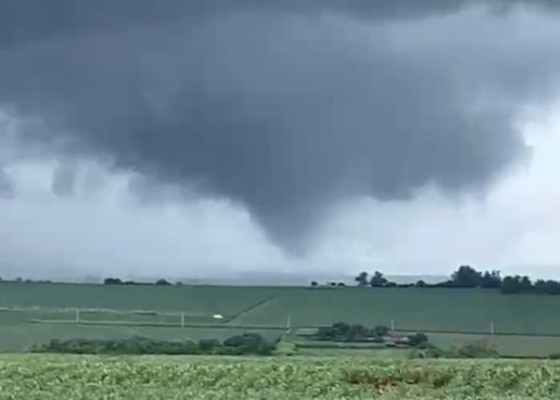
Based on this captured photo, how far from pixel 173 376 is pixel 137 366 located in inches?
28.2

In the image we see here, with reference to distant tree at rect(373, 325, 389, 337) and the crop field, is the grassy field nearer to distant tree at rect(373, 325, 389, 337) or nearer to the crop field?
the crop field

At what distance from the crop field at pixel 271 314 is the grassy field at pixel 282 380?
2782 mm

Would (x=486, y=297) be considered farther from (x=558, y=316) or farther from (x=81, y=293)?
(x=81, y=293)

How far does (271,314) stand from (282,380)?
6.16m

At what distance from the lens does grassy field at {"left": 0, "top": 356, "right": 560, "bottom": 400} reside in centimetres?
1803

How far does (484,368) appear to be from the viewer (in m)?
18.8

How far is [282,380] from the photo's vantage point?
18.5 m

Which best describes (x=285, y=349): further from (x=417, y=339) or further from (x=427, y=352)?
(x=417, y=339)

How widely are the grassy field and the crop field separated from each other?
2.78 metres

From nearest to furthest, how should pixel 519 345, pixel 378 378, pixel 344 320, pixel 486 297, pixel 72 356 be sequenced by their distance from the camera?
pixel 378 378, pixel 72 356, pixel 519 345, pixel 344 320, pixel 486 297

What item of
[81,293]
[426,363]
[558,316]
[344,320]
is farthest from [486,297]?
[81,293]

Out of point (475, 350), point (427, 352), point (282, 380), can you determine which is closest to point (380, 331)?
point (427, 352)

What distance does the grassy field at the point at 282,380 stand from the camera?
18031 millimetres

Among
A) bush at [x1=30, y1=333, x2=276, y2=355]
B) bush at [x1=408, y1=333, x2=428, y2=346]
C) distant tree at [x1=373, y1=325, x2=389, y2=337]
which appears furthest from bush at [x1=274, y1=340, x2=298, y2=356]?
bush at [x1=408, y1=333, x2=428, y2=346]
